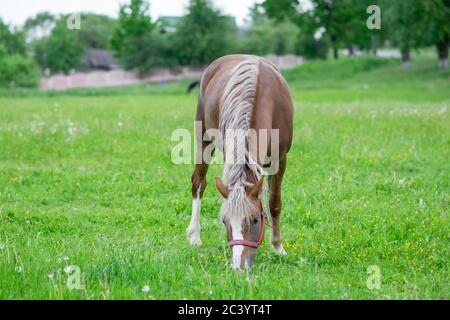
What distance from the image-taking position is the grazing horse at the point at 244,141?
4.84m

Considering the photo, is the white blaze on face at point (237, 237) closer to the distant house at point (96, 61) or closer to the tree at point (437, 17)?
the tree at point (437, 17)

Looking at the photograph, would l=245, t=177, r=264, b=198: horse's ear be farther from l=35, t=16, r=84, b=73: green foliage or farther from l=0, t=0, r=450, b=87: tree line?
l=35, t=16, r=84, b=73: green foliage

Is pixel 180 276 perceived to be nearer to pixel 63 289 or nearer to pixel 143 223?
pixel 63 289

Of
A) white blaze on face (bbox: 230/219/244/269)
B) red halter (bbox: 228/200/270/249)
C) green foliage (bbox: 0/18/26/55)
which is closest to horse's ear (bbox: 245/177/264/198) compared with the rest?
red halter (bbox: 228/200/270/249)

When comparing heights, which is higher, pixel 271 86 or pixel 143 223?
pixel 271 86

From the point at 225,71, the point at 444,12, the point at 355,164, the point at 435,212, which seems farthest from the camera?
the point at 444,12

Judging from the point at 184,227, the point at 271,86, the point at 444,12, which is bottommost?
the point at 184,227

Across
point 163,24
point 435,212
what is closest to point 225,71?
point 435,212

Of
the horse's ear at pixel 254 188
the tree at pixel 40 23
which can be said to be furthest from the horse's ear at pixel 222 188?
the tree at pixel 40 23

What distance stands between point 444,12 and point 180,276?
30854mm

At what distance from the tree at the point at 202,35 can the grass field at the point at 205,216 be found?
132 ft

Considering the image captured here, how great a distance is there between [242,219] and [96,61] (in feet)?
259

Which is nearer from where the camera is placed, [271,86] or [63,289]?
[63,289]

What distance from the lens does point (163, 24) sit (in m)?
72.2
